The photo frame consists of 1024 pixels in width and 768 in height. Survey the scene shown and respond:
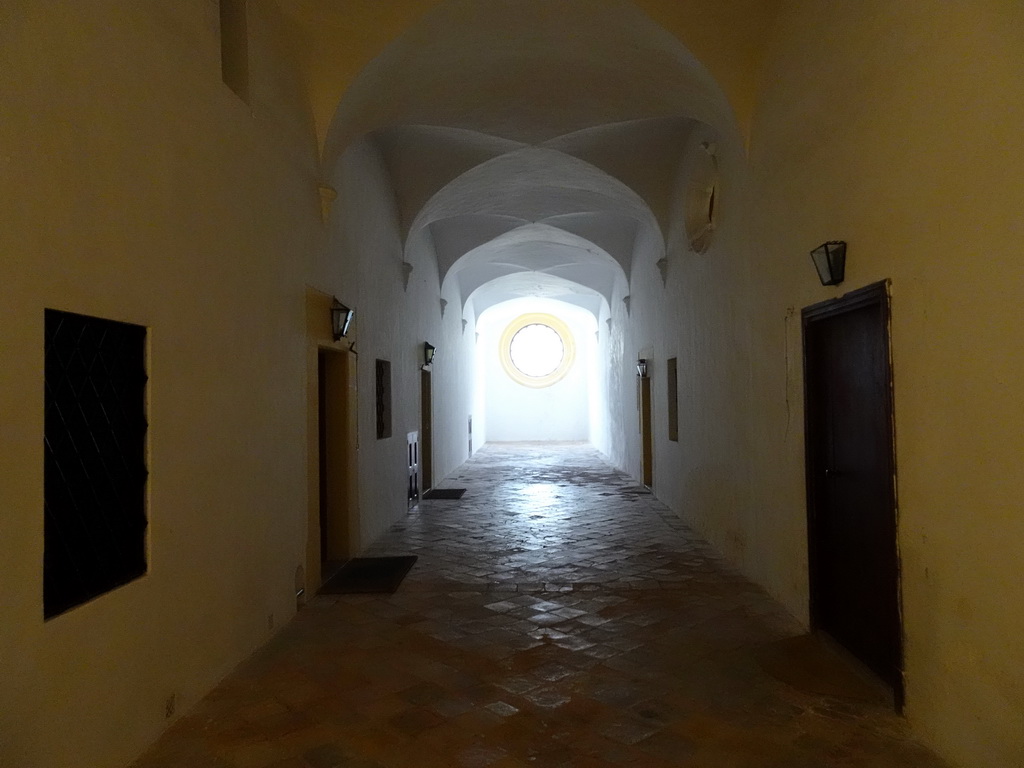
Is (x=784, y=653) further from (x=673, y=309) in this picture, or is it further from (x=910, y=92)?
(x=673, y=309)

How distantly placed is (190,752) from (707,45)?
5348 millimetres

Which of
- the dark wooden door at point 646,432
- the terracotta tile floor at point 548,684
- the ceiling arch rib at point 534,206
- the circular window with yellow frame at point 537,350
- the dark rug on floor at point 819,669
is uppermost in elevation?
the ceiling arch rib at point 534,206

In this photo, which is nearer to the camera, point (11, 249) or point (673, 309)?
point (11, 249)

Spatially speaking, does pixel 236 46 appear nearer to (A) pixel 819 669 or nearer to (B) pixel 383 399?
(B) pixel 383 399

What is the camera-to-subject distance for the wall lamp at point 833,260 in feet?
12.5

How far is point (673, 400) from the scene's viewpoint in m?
9.42

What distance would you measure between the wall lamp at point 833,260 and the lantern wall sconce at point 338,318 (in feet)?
12.1

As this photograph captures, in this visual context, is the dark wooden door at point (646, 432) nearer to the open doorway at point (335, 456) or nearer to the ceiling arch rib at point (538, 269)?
the ceiling arch rib at point (538, 269)

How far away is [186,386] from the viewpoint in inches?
138

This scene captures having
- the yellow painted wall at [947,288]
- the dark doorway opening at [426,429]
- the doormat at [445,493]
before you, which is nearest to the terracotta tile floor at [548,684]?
the yellow painted wall at [947,288]

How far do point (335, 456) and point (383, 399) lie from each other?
1.82 meters

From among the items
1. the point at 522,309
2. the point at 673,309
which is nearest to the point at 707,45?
the point at 673,309

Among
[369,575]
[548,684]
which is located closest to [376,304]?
[369,575]

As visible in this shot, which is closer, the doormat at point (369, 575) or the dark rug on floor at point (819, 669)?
the dark rug on floor at point (819, 669)
